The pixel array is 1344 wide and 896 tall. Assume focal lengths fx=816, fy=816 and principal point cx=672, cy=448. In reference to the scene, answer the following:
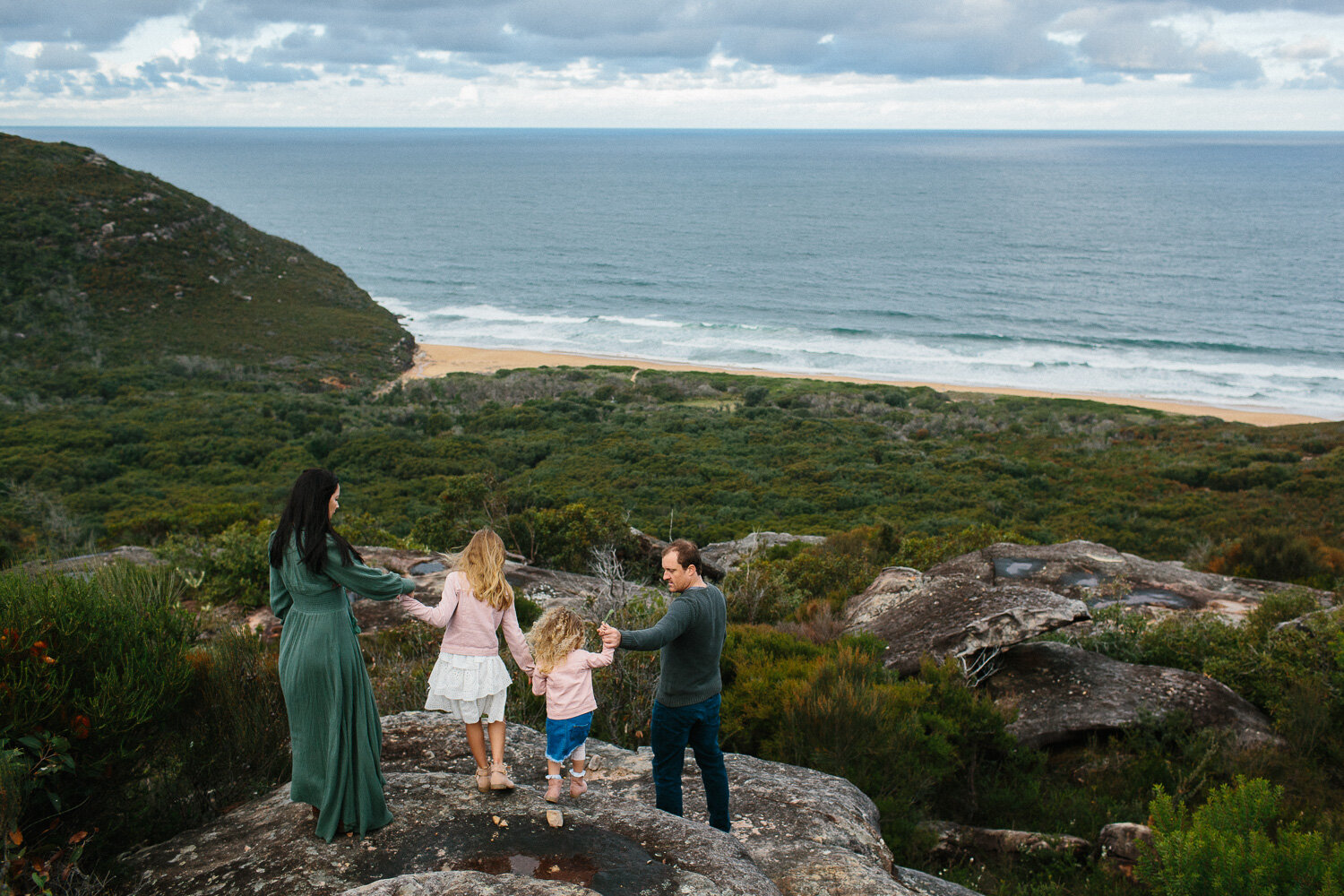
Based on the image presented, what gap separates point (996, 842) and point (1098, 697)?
2.30 metres

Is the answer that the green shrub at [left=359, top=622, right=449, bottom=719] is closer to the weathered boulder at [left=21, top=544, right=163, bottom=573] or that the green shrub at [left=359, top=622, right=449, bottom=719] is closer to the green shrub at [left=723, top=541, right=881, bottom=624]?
the weathered boulder at [left=21, top=544, right=163, bottom=573]

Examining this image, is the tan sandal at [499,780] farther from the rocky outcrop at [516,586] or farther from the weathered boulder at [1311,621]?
the weathered boulder at [1311,621]

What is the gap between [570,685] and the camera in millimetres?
4371

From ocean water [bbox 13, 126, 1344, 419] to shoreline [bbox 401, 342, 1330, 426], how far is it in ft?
4.52

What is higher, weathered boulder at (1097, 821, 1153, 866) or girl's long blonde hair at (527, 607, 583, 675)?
girl's long blonde hair at (527, 607, 583, 675)

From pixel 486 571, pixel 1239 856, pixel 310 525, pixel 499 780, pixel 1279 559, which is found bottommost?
pixel 1279 559

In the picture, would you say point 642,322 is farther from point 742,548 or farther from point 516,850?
point 516,850

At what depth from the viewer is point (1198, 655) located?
8.72m

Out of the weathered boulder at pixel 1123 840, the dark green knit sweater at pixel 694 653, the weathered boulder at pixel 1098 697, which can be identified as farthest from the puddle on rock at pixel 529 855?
the weathered boulder at pixel 1098 697

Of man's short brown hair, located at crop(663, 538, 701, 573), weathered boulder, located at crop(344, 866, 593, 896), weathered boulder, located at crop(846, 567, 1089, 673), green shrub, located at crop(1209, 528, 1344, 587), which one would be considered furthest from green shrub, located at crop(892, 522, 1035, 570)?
weathered boulder, located at crop(344, 866, 593, 896)

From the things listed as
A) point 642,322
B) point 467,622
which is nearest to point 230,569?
point 467,622

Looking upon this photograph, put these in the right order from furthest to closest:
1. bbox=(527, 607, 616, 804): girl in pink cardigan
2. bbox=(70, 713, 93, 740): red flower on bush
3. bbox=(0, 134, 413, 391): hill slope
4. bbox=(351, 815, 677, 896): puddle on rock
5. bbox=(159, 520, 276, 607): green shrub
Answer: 1. bbox=(0, 134, 413, 391): hill slope
2. bbox=(159, 520, 276, 607): green shrub
3. bbox=(527, 607, 616, 804): girl in pink cardigan
4. bbox=(70, 713, 93, 740): red flower on bush
5. bbox=(351, 815, 677, 896): puddle on rock

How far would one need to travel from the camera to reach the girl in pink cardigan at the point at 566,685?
435 cm

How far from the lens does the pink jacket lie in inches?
172
